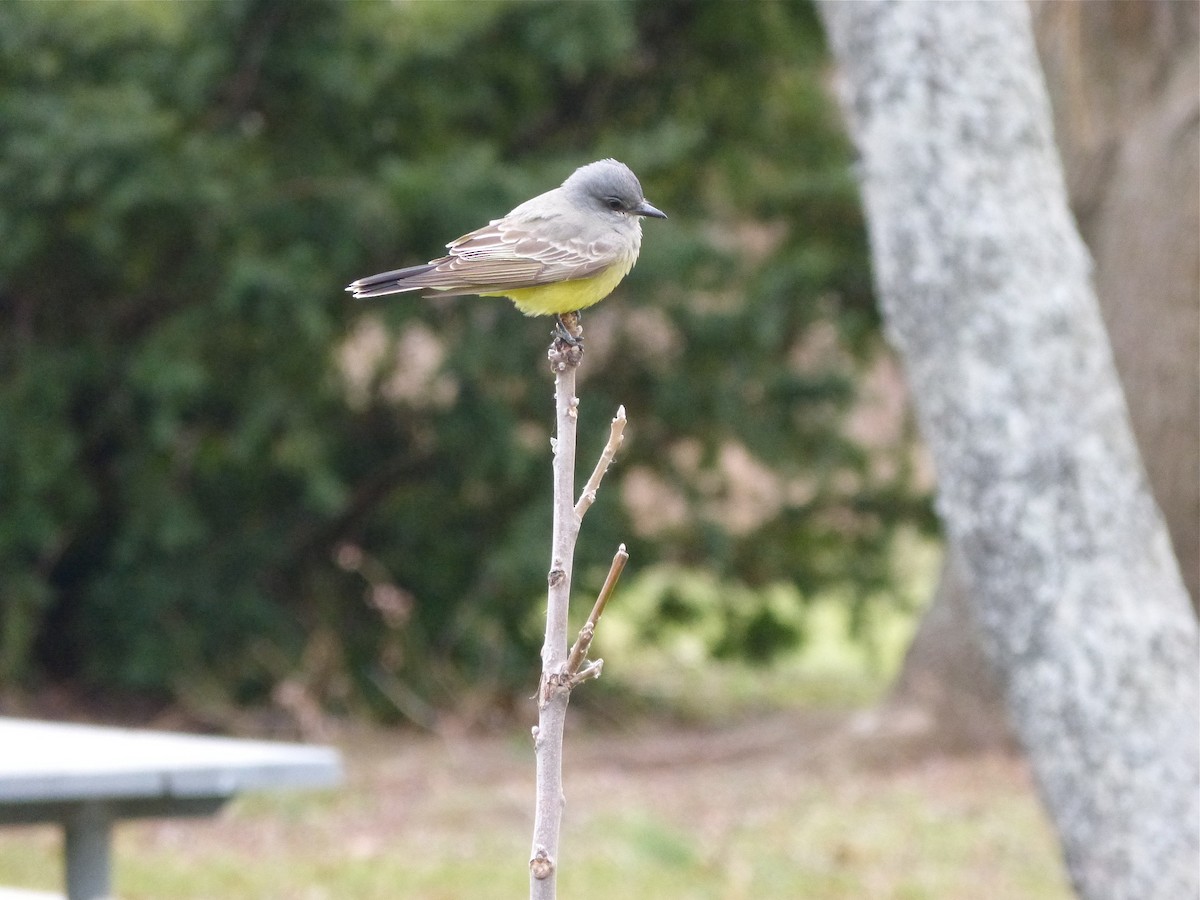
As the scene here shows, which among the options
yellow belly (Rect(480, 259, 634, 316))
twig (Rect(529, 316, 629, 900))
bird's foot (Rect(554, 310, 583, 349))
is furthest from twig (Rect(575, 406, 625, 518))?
yellow belly (Rect(480, 259, 634, 316))

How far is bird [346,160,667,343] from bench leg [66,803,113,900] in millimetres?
2107

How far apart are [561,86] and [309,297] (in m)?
2.28

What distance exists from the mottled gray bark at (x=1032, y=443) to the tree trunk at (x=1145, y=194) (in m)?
2.30

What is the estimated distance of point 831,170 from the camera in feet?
28.5

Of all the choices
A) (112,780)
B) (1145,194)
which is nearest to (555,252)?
(112,780)

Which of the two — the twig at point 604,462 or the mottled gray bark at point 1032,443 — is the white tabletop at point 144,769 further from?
the twig at point 604,462

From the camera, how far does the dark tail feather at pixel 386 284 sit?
2.48 meters

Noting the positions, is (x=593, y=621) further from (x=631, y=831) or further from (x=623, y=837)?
(x=623, y=837)

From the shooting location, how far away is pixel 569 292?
279 centimetres

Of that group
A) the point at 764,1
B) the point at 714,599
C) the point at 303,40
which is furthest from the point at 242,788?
the point at 764,1

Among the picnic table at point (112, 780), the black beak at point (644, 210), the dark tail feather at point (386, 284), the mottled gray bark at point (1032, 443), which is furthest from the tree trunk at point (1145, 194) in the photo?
the dark tail feather at point (386, 284)

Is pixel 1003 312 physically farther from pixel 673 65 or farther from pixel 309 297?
pixel 673 65

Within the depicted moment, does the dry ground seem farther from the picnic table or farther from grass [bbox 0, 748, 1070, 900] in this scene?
the picnic table

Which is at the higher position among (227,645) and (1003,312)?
(1003,312)
